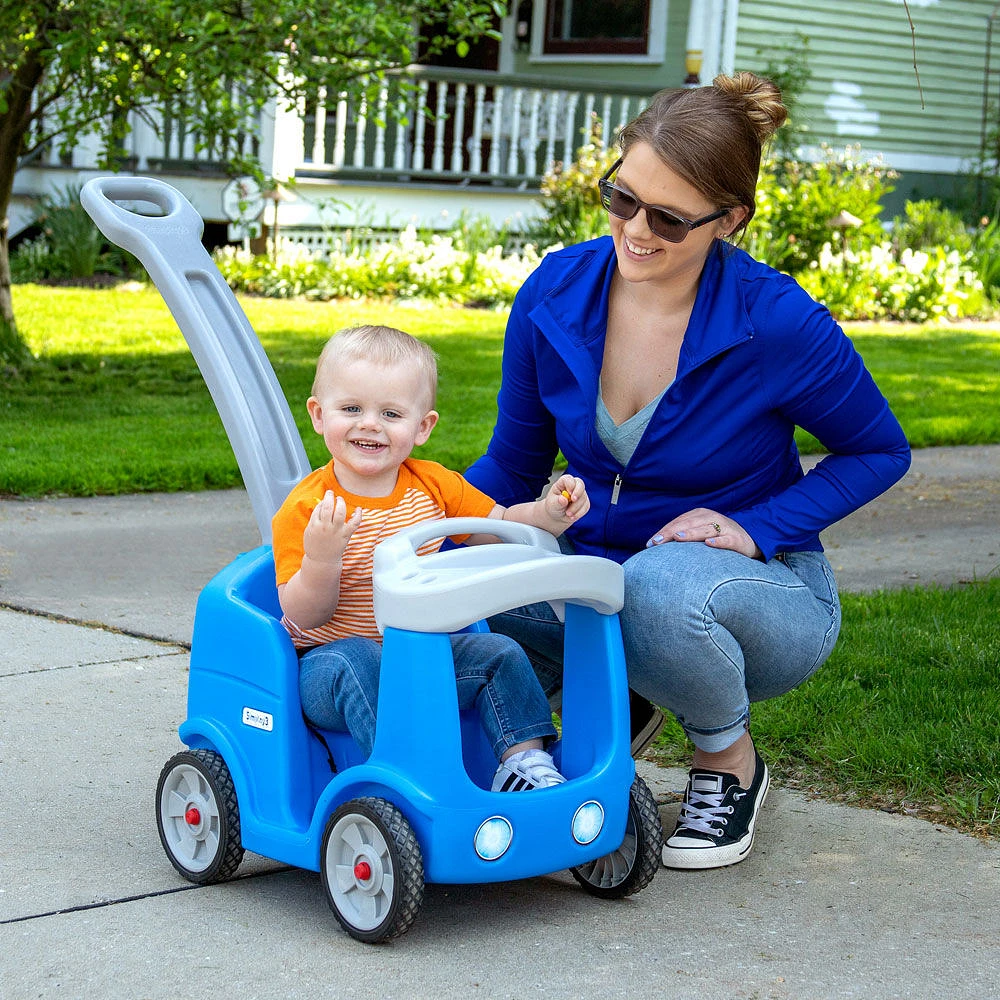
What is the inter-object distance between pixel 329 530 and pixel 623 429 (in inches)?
26.9

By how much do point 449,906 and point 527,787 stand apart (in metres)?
0.28

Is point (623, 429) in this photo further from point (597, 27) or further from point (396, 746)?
point (597, 27)

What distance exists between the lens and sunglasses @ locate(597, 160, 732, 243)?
264cm

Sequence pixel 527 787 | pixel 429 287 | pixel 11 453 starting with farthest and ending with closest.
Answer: pixel 429 287 < pixel 11 453 < pixel 527 787

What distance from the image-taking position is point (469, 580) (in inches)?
87.9

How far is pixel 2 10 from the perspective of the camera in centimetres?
652

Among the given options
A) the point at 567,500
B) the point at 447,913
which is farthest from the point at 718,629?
the point at 447,913

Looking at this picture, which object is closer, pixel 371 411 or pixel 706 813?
pixel 371 411

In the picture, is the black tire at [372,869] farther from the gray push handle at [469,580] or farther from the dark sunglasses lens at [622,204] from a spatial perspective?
the dark sunglasses lens at [622,204]

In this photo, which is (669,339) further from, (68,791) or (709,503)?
(68,791)

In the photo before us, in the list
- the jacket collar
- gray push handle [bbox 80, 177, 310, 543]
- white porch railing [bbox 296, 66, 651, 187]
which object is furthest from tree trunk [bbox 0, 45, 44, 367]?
white porch railing [bbox 296, 66, 651, 187]

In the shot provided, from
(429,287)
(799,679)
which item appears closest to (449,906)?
(799,679)

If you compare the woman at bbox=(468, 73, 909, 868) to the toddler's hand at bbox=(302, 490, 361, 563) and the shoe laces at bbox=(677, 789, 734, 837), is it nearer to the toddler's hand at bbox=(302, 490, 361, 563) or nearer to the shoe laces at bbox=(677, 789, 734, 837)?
the shoe laces at bbox=(677, 789, 734, 837)

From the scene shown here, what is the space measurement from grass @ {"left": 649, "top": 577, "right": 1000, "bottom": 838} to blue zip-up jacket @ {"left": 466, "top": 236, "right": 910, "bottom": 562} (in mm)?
584
